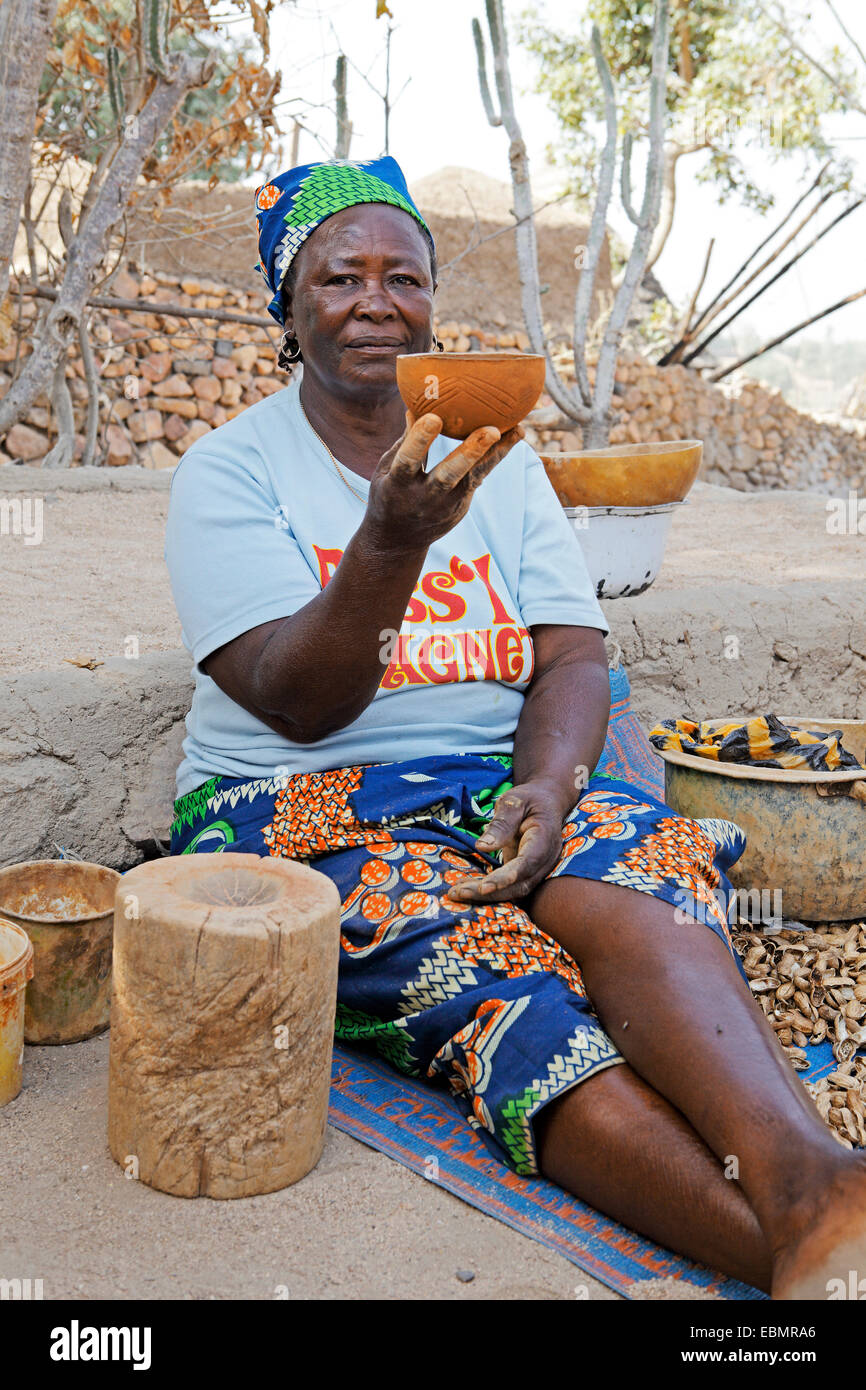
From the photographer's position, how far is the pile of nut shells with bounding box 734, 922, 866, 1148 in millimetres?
2047

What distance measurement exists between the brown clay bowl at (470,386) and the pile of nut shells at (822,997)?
4.22 feet

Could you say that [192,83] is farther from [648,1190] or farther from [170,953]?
[648,1190]

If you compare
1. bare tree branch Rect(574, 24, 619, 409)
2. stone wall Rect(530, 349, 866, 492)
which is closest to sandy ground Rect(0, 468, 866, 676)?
bare tree branch Rect(574, 24, 619, 409)

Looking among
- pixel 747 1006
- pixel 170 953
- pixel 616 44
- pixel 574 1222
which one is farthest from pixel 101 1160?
pixel 616 44

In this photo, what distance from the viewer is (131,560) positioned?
164 inches

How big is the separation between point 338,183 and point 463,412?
0.81m

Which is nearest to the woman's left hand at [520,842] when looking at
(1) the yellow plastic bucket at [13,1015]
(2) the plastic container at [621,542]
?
(1) the yellow plastic bucket at [13,1015]

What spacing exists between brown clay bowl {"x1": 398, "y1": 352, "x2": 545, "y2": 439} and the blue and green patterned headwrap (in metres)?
0.65

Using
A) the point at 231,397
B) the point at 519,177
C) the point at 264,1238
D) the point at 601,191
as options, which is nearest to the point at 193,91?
the point at 519,177

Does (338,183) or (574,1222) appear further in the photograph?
(338,183)

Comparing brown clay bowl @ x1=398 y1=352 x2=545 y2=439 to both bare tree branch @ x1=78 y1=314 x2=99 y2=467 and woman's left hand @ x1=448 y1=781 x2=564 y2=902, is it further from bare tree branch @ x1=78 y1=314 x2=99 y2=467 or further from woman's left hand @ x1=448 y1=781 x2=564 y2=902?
bare tree branch @ x1=78 y1=314 x2=99 y2=467

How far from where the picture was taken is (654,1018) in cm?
162

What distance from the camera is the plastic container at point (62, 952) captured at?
213 cm

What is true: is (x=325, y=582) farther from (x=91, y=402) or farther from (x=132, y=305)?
(x=91, y=402)
